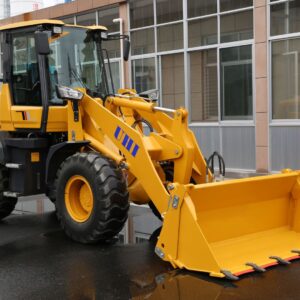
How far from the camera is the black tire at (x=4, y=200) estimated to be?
7492 millimetres

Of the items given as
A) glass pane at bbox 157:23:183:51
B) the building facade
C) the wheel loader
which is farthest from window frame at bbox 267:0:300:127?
the wheel loader

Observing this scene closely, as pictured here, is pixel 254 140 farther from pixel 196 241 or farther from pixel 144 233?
pixel 196 241

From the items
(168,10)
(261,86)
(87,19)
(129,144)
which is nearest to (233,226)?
(129,144)

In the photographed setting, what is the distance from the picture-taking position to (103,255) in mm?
5938

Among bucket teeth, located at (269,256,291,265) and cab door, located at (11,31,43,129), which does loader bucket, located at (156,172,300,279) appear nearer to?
bucket teeth, located at (269,256,291,265)

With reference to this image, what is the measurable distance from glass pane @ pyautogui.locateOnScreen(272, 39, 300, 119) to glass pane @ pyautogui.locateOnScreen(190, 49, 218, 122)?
5.48ft

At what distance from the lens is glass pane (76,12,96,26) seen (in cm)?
1594

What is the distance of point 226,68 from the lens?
12906mm

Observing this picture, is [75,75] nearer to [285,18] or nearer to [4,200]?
[4,200]

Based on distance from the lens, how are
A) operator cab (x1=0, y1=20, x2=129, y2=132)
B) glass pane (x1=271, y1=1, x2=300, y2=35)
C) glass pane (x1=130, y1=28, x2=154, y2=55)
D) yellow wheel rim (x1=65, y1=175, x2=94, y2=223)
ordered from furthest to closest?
glass pane (x1=130, y1=28, x2=154, y2=55) → glass pane (x1=271, y1=1, x2=300, y2=35) → operator cab (x1=0, y1=20, x2=129, y2=132) → yellow wheel rim (x1=65, y1=175, x2=94, y2=223)

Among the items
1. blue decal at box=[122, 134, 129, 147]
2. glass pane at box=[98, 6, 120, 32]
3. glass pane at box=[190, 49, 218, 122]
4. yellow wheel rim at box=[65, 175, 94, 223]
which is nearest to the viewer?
blue decal at box=[122, 134, 129, 147]

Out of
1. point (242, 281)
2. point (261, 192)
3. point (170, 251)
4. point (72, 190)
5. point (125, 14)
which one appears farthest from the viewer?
point (125, 14)

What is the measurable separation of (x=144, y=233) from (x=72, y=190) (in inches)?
47.7

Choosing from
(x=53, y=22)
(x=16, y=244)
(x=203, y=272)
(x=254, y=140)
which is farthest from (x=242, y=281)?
(x=254, y=140)
